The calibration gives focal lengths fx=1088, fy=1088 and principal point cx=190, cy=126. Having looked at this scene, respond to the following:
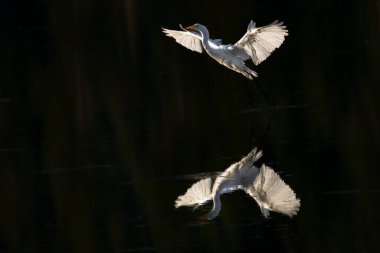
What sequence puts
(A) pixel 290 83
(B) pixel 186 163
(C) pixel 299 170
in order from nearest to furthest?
1. (C) pixel 299 170
2. (B) pixel 186 163
3. (A) pixel 290 83

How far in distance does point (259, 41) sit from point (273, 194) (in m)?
2.81

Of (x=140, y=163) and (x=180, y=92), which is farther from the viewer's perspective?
(x=180, y=92)

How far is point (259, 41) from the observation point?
9859 millimetres

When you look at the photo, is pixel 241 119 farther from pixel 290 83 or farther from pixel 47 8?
pixel 47 8

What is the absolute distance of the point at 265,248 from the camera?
20.7ft

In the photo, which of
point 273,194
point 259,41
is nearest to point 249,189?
point 273,194

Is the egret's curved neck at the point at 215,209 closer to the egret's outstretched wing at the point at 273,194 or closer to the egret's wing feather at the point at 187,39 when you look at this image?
the egret's outstretched wing at the point at 273,194

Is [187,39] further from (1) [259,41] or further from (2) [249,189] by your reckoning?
(2) [249,189]

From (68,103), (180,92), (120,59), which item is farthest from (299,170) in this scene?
(120,59)

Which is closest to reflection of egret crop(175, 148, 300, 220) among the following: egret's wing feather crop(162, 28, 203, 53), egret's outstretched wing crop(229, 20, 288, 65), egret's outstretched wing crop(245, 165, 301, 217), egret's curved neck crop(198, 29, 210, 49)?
egret's outstretched wing crop(245, 165, 301, 217)

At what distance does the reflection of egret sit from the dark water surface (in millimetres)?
82

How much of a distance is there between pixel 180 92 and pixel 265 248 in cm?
521

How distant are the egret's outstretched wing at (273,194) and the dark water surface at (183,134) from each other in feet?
0.23

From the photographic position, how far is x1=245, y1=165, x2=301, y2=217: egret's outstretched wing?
7.04 metres
